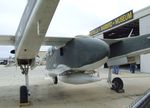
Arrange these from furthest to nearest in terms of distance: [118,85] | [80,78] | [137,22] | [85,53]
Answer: [137,22], [118,85], [80,78], [85,53]

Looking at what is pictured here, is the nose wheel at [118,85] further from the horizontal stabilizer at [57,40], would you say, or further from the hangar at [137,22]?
the hangar at [137,22]

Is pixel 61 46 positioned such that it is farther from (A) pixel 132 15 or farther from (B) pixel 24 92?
(A) pixel 132 15

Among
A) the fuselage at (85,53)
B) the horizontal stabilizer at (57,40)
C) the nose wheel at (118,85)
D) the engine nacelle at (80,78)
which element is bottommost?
the nose wheel at (118,85)

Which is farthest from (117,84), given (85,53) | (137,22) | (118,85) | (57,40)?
(137,22)

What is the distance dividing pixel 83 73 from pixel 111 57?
1585mm

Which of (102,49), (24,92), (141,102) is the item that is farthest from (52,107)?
(141,102)

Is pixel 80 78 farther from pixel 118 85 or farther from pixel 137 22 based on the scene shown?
pixel 137 22

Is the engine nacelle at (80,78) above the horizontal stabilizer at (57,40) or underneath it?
underneath

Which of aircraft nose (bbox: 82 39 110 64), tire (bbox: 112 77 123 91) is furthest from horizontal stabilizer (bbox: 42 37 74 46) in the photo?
tire (bbox: 112 77 123 91)

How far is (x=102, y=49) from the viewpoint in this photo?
27.5 ft

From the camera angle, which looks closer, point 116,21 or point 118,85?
point 118,85

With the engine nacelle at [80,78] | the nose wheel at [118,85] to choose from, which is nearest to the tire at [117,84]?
the nose wheel at [118,85]

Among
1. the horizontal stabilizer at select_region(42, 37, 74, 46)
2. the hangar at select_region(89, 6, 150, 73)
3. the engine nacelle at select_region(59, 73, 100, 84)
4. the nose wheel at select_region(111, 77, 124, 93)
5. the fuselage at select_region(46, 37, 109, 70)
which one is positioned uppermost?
the hangar at select_region(89, 6, 150, 73)

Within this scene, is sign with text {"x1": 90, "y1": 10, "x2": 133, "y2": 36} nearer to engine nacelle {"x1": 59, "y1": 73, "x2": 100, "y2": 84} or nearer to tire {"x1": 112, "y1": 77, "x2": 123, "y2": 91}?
tire {"x1": 112, "y1": 77, "x2": 123, "y2": 91}
